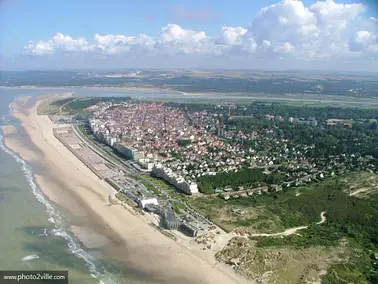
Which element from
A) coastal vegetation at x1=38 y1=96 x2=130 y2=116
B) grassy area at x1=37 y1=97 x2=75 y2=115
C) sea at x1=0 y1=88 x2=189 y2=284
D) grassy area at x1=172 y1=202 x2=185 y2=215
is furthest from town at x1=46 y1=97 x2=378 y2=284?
sea at x1=0 y1=88 x2=189 y2=284

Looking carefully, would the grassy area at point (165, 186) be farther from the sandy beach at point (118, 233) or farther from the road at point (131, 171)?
the sandy beach at point (118, 233)

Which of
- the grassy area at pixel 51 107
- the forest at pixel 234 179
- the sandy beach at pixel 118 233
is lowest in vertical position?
the sandy beach at pixel 118 233

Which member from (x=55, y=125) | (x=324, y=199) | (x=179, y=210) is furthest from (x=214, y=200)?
(x=55, y=125)

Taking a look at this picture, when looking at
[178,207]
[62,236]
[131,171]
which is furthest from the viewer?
[131,171]

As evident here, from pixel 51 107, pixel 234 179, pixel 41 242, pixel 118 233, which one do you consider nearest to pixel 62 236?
pixel 41 242

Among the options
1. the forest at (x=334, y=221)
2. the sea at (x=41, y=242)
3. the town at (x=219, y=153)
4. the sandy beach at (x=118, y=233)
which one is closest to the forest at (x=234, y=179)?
the town at (x=219, y=153)

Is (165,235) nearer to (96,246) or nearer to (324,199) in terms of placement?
(96,246)

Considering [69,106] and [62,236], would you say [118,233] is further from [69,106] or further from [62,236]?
[69,106]

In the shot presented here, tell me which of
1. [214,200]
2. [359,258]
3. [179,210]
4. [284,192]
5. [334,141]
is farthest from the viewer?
[334,141]
